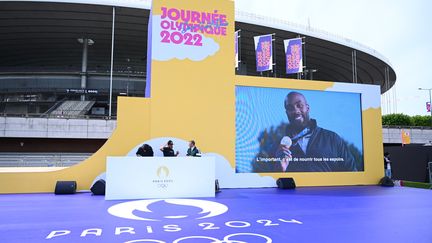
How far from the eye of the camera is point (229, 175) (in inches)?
480

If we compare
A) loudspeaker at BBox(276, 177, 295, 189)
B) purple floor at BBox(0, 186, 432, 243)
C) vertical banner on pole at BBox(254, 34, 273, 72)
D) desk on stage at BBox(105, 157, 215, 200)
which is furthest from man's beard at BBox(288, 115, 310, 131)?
vertical banner on pole at BBox(254, 34, 273, 72)

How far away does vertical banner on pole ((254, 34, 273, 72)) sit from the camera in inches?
1059

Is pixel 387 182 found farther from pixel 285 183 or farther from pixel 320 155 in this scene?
pixel 285 183

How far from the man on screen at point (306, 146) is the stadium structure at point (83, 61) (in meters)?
16.7

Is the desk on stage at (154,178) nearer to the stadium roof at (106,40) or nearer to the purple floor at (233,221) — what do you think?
the purple floor at (233,221)

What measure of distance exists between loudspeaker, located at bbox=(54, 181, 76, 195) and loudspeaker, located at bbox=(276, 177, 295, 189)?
24.0 ft

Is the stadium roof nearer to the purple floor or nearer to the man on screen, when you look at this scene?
the man on screen

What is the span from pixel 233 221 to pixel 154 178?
154 inches

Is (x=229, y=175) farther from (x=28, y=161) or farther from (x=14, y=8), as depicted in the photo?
(x=14, y=8)

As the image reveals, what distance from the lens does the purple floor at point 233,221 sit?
5.14 meters

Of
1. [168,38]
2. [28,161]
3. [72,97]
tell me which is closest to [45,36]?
[72,97]

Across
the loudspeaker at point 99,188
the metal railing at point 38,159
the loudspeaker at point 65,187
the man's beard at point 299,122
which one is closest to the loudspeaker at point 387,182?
the man's beard at point 299,122

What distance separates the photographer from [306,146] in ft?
43.8

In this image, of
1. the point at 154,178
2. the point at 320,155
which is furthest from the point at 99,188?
the point at 320,155
